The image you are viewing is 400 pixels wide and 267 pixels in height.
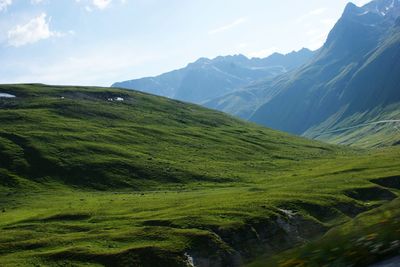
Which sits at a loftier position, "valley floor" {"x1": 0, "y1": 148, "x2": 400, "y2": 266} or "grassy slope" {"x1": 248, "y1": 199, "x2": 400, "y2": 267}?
"grassy slope" {"x1": 248, "y1": 199, "x2": 400, "y2": 267}

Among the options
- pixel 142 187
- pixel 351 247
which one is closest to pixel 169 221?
pixel 142 187

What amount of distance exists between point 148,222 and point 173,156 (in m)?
76.1

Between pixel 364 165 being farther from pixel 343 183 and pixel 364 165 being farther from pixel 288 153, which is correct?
pixel 288 153

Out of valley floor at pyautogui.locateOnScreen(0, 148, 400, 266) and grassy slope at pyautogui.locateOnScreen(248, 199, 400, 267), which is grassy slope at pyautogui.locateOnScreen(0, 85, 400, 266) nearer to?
valley floor at pyautogui.locateOnScreen(0, 148, 400, 266)

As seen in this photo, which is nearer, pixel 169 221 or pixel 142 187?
pixel 169 221

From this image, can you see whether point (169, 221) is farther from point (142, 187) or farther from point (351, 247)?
point (351, 247)

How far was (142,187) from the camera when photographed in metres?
118

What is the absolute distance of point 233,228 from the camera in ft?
218

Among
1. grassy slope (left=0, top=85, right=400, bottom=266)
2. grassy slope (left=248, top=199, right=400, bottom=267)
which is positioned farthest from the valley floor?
grassy slope (left=248, top=199, right=400, bottom=267)

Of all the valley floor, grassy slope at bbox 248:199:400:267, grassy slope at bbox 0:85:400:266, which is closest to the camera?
grassy slope at bbox 248:199:400:267

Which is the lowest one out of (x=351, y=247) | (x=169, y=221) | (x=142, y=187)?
(x=169, y=221)

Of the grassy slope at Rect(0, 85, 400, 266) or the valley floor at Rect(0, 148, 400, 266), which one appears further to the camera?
the grassy slope at Rect(0, 85, 400, 266)

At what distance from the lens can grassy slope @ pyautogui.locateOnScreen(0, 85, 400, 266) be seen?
62625mm

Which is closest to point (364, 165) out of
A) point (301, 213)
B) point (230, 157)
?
point (230, 157)
